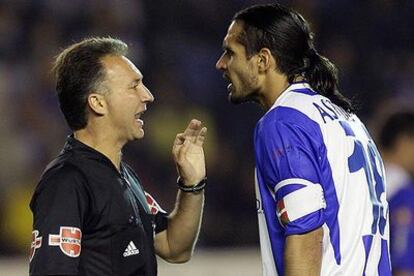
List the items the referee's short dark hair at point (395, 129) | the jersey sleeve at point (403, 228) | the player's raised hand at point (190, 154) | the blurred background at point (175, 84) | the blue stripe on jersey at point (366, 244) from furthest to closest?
the blurred background at point (175, 84) < the referee's short dark hair at point (395, 129) < the jersey sleeve at point (403, 228) < the player's raised hand at point (190, 154) < the blue stripe on jersey at point (366, 244)

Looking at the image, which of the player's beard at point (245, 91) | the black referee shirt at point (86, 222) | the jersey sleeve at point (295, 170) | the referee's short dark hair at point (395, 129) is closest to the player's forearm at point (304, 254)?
the jersey sleeve at point (295, 170)

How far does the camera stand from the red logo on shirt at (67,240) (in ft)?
11.9

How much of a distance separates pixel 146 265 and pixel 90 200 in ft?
1.06

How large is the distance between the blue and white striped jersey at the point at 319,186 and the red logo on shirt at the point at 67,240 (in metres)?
0.71

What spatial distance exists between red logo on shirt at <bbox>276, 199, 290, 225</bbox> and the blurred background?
14.9ft

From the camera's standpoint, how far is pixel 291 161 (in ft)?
12.4

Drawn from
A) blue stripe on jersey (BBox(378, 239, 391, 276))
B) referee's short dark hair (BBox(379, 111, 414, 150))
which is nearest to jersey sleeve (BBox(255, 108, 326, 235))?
blue stripe on jersey (BBox(378, 239, 391, 276))

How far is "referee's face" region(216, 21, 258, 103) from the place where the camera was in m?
4.09

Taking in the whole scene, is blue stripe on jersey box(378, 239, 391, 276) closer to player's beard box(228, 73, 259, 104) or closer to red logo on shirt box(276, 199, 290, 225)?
red logo on shirt box(276, 199, 290, 225)

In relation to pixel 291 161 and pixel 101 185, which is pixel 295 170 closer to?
pixel 291 161

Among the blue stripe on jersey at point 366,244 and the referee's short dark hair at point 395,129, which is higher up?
the referee's short dark hair at point 395,129

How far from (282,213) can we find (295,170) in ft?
0.53

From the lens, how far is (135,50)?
30.0 ft

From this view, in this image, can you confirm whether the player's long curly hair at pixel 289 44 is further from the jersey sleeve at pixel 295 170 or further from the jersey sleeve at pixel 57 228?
the jersey sleeve at pixel 57 228
